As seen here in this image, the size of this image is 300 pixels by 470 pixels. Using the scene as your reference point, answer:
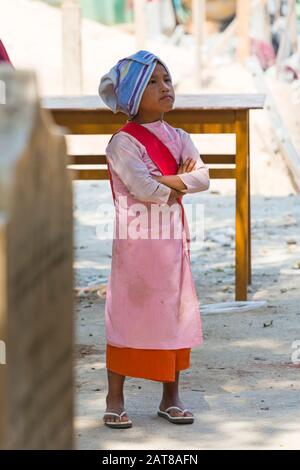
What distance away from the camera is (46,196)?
5.40ft

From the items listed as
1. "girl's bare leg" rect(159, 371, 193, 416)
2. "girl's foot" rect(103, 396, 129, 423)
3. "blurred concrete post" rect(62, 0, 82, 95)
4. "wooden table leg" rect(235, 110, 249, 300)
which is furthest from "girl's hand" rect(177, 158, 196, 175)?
"blurred concrete post" rect(62, 0, 82, 95)

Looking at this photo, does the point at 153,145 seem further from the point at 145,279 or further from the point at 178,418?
the point at 178,418

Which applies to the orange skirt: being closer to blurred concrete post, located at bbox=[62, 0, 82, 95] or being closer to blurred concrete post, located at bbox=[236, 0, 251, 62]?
blurred concrete post, located at bbox=[62, 0, 82, 95]

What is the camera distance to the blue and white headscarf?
162 inches

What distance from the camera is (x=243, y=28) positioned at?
16.9 meters

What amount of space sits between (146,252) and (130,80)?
2.00ft

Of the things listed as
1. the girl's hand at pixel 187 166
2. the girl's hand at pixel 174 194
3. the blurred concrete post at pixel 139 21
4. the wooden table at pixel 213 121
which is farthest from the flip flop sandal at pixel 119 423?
the blurred concrete post at pixel 139 21

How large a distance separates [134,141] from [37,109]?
255 cm

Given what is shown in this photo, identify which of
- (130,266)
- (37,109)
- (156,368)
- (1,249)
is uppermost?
(37,109)

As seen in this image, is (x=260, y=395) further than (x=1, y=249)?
Yes
